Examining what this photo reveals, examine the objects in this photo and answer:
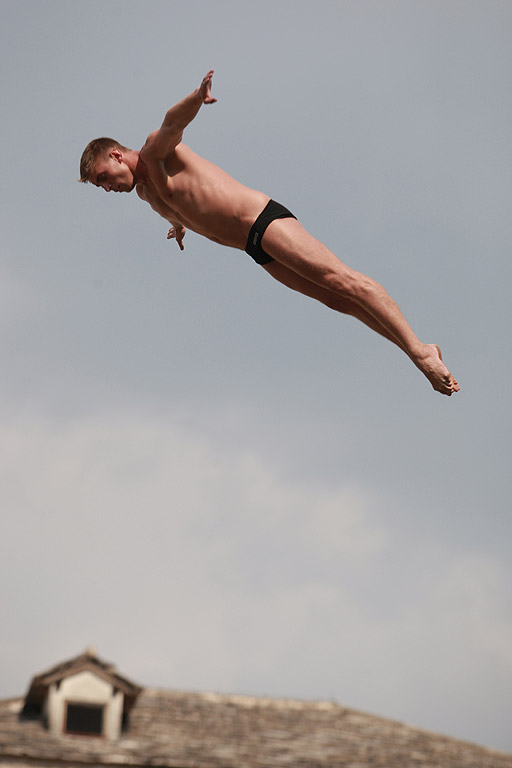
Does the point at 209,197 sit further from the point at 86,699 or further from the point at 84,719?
the point at 84,719

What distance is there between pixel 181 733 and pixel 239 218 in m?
Result: 15.8

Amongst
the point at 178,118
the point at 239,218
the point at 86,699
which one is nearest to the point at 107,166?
the point at 178,118

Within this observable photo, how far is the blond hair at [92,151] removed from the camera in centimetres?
947

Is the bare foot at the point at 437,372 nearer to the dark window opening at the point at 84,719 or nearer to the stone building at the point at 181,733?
the stone building at the point at 181,733

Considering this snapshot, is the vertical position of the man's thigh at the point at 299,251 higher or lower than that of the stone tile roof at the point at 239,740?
higher

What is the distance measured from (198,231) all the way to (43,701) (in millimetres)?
15853

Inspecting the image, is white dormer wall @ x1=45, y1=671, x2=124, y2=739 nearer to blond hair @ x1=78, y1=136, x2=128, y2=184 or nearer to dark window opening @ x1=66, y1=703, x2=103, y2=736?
dark window opening @ x1=66, y1=703, x2=103, y2=736

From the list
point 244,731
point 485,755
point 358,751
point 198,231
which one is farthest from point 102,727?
point 198,231

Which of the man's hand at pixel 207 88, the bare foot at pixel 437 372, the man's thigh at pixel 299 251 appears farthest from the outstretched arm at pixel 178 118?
the bare foot at pixel 437 372

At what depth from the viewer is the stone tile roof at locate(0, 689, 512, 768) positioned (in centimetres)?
2139

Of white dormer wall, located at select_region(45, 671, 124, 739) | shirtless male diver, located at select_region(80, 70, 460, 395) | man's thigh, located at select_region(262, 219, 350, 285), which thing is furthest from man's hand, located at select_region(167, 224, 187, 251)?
white dormer wall, located at select_region(45, 671, 124, 739)

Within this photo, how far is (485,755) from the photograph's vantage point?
78.9 feet

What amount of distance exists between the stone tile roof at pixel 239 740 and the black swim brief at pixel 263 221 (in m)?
13.8

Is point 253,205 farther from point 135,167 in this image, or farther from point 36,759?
point 36,759
